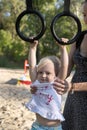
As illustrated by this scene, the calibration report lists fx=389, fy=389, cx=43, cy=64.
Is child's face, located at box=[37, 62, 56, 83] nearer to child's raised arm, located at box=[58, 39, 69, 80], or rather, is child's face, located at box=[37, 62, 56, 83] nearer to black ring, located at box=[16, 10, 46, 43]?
child's raised arm, located at box=[58, 39, 69, 80]

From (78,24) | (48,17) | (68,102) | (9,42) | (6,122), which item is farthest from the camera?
(9,42)

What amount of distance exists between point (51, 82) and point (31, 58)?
0.65 ft

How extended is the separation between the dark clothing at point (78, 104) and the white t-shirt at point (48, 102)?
0.12 metres

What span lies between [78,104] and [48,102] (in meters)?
0.20

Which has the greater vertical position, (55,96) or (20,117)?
(55,96)

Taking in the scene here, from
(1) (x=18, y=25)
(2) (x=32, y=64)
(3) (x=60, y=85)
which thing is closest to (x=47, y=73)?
(2) (x=32, y=64)

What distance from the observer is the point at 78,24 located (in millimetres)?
2162

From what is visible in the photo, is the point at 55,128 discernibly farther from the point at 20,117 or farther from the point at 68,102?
the point at 20,117

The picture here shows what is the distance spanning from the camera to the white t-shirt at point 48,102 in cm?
237

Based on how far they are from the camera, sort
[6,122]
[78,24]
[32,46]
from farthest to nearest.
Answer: [6,122], [32,46], [78,24]

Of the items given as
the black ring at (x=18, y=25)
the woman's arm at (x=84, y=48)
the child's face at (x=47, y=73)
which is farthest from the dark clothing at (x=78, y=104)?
the black ring at (x=18, y=25)

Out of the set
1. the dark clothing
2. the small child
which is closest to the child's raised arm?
the small child

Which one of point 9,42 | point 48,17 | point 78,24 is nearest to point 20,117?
point 78,24

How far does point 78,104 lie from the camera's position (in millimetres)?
2453
